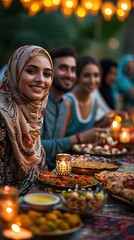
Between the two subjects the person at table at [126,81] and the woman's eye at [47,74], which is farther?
the person at table at [126,81]

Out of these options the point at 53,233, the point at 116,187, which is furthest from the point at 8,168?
the point at 53,233

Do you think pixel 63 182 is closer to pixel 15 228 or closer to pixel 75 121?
pixel 15 228

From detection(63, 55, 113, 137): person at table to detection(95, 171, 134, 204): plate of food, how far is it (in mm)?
2716

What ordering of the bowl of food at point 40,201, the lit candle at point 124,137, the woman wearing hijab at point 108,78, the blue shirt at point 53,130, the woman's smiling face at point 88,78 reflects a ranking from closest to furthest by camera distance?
the bowl of food at point 40,201 → the blue shirt at point 53,130 → the lit candle at point 124,137 → the woman's smiling face at point 88,78 → the woman wearing hijab at point 108,78

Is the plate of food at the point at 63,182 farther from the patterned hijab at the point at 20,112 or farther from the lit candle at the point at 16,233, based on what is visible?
the lit candle at the point at 16,233

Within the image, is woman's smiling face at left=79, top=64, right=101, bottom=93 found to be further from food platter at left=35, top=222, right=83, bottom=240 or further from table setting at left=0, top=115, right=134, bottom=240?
food platter at left=35, top=222, right=83, bottom=240

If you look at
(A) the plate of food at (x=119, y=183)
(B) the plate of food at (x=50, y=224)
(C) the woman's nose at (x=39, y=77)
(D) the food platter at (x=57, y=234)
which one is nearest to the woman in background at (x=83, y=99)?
(C) the woman's nose at (x=39, y=77)

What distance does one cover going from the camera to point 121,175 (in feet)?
10.8

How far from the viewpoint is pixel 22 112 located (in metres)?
3.69

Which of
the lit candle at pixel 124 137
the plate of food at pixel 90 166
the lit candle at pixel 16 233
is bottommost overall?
the lit candle at pixel 16 233

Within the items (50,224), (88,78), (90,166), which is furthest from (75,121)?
(50,224)

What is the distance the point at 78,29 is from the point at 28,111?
1155cm

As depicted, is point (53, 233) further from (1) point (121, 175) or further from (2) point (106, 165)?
(2) point (106, 165)

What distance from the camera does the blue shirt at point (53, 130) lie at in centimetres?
476
